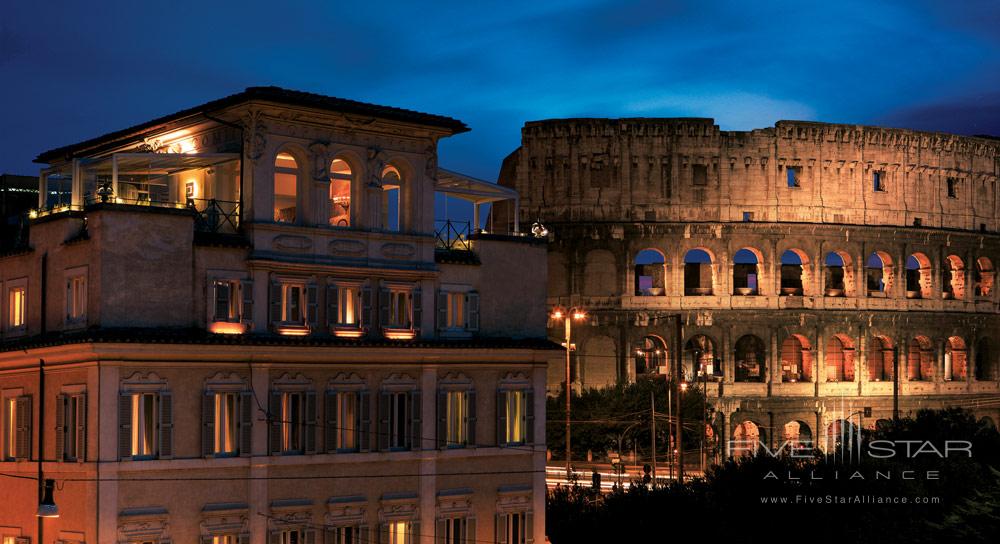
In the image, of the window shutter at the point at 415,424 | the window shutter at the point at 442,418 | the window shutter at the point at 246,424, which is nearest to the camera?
the window shutter at the point at 246,424

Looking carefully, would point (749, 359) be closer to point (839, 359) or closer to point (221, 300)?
point (839, 359)

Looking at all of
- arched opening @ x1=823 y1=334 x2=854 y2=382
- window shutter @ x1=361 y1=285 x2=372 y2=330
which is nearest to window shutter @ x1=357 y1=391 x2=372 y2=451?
window shutter @ x1=361 y1=285 x2=372 y2=330

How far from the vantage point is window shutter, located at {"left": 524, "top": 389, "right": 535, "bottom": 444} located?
158 feet

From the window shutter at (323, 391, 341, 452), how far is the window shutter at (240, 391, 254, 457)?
2.47m

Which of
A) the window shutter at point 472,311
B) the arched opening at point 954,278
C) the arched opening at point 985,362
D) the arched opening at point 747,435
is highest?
the arched opening at point 954,278

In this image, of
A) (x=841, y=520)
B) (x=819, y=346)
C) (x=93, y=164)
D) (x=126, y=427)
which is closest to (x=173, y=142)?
(x=93, y=164)

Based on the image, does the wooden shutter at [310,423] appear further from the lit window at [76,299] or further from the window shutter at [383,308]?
the lit window at [76,299]

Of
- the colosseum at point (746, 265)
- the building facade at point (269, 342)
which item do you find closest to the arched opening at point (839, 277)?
the colosseum at point (746, 265)

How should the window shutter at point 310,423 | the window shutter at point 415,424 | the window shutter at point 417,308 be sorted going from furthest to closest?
the window shutter at point 417,308, the window shutter at point 415,424, the window shutter at point 310,423

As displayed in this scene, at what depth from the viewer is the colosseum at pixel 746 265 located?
8850 centimetres

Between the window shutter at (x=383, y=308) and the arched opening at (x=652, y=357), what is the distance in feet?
147

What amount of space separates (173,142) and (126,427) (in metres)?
11.1

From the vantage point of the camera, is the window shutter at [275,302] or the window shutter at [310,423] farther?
the window shutter at [275,302]

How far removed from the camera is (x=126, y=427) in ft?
129
